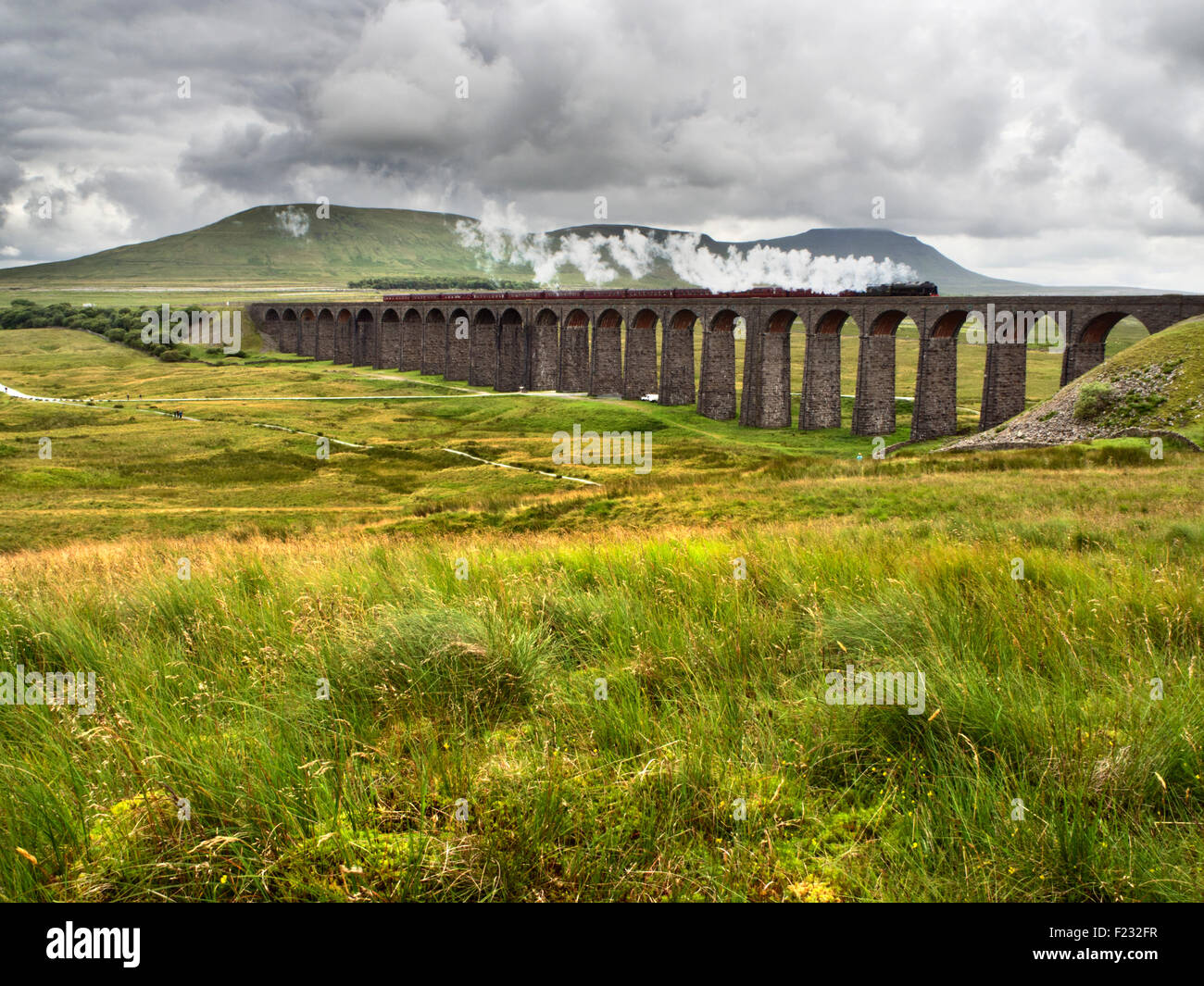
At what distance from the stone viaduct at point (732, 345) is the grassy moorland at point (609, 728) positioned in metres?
45.5

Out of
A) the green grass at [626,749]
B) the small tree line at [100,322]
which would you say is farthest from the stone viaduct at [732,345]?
the green grass at [626,749]

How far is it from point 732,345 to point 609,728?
6641cm

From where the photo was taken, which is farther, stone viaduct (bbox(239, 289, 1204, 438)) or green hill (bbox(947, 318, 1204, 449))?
stone viaduct (bbox(239, 289, 1204, 438))

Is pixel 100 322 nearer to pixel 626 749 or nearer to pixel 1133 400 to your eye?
pixel 1133 400

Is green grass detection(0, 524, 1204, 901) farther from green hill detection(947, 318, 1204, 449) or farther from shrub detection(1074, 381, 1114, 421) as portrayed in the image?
shrub detection(1074, 381, 1114, 421)

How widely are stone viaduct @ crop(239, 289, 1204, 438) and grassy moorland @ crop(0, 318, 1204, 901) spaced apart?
45.5m

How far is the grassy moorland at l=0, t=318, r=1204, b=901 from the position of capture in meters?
3.08

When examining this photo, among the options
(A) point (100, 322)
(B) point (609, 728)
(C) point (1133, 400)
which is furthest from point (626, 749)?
(A) point (100, 322)

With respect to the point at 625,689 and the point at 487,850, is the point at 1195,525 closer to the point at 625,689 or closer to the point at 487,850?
the point at 625,689

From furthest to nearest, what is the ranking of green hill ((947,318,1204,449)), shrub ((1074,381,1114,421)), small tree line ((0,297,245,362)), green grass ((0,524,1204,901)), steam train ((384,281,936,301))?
small tree line ((0,297,245,362)) → steam train ((384,281,936,301)) → shrub ((1074,381,1114,421)) → green hill ((947,318,1204,449)) → green grass ((0,524,1204,901))

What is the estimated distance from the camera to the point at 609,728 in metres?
4.05

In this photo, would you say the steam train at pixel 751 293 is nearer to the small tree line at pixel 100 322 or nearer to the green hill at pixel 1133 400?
the green hill at pixel 1133 400

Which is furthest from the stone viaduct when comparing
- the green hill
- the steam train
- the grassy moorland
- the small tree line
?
the grassy moorland

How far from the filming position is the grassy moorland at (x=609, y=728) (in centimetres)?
308
